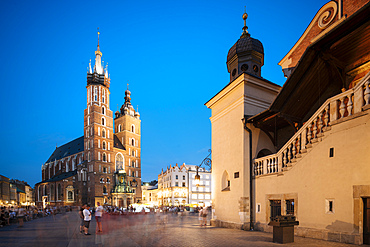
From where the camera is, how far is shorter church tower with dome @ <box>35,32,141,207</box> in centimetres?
6706

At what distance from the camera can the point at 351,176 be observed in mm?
7832

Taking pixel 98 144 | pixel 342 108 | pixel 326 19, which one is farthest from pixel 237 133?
pixel 98 144

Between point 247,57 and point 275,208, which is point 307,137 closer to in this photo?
point 275,208

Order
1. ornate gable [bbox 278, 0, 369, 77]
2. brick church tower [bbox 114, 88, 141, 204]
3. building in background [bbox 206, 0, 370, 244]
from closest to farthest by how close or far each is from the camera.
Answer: building in background [bbox 206, 0, 370, 244]
ornate gable [bbox 278, 0, 369, 77]
brick church tower [bbox 114, 88, 141, 204]

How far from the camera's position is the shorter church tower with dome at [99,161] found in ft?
220

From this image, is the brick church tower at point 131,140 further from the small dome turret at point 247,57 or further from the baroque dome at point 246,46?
the baroque dome at point 246,46

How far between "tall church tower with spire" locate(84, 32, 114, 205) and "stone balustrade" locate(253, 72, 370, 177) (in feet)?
208

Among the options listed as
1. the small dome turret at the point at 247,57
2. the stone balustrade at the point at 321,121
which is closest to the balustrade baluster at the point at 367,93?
the stone balustrade at the point at 321,121

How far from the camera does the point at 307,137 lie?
9.90 m

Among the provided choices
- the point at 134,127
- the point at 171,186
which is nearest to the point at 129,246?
the point at 171,186

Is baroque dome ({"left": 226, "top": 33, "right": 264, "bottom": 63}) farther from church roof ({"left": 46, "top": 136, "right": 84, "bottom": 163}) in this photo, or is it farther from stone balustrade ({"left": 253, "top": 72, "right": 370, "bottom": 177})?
church roof ({"left": 46, "top": 136, "right": 84, "bottom": 163})

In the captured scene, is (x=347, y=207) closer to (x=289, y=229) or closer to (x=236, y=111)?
(x=289, y=229)

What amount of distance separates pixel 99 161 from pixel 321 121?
68.0m

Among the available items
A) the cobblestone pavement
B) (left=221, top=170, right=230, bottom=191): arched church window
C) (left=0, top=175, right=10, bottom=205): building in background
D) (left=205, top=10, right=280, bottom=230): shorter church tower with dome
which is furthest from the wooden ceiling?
(left=0, top=175, right=10, bottom=205): building in background
